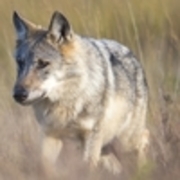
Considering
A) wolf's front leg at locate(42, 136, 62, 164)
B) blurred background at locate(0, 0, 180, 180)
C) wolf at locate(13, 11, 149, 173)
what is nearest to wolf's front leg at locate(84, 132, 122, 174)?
wolf at locate(13, 11, 149, 173)

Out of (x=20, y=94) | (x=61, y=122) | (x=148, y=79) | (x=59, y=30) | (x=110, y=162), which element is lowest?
(x=148, y=79)

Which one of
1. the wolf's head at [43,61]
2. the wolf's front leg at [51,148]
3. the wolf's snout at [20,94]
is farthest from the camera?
the wolf's front leg at [51,148]

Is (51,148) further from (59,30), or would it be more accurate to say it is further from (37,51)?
(59,30)

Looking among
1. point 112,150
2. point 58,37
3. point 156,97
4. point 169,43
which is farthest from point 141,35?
point 58,37

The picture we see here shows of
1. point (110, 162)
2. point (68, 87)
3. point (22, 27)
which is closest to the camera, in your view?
point (68, 87)

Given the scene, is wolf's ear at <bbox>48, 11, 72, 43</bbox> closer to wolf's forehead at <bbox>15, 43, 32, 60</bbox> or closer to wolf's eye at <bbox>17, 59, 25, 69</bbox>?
wolf's forehead at <bbox>15, 43, 32, 60</bbox>

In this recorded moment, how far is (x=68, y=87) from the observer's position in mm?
6809

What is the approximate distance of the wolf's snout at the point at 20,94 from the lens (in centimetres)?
639

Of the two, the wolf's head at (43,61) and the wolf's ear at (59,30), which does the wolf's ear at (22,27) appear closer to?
the wolf's head at (43,61)

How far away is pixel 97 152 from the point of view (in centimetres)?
702

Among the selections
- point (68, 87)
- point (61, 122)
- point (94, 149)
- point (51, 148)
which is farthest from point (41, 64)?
point (94, 149)

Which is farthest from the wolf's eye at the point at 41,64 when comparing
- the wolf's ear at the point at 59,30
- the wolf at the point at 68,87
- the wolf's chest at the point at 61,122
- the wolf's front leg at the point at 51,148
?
the wolf's front leg at the point at 51,148

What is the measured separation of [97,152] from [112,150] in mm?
663

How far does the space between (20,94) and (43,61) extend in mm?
423
